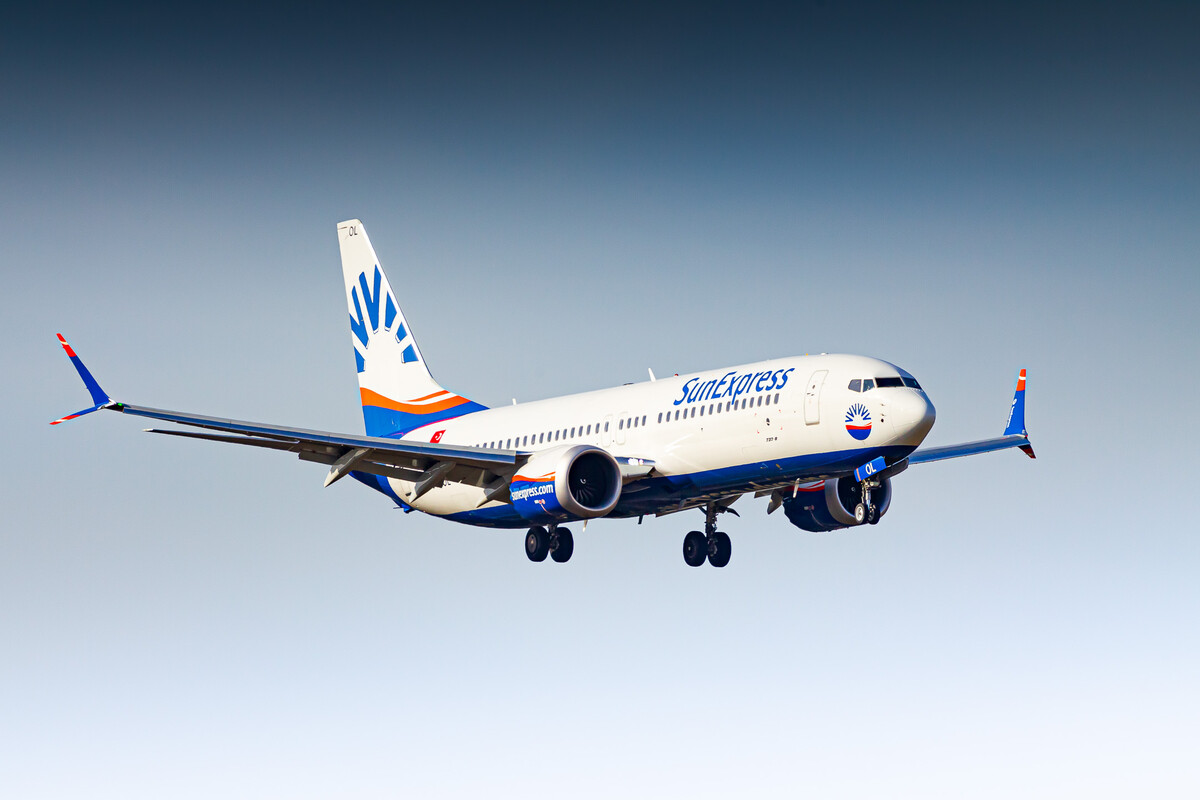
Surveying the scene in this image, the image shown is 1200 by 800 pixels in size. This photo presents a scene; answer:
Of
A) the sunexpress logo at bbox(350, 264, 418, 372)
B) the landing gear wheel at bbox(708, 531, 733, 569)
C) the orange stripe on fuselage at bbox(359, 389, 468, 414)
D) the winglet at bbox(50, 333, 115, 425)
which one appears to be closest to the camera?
the winglet at bbox(50, 333, 115, 425)

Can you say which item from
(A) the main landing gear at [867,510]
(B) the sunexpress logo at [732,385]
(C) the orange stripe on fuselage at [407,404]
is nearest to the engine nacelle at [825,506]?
(A) the main landing gear at [867,510]

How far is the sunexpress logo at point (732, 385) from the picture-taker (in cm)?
4925

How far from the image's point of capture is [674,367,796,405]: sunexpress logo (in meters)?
49.2

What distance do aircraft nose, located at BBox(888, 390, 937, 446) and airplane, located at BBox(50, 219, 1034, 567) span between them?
0.14 feet

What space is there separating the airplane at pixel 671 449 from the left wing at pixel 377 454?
0.06m

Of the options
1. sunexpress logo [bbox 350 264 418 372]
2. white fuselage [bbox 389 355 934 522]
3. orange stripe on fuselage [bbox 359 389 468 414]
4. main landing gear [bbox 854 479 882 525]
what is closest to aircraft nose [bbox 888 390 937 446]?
white fuselage [bbox 389 355 934 522]

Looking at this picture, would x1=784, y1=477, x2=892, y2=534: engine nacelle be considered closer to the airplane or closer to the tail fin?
the airplane

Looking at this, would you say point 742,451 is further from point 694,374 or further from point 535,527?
point 535,527

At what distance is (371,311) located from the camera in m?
69.1

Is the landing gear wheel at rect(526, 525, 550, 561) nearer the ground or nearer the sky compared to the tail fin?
nearer the ground

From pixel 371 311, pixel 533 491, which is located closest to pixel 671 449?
pixel 533 491

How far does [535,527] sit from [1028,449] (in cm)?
1818

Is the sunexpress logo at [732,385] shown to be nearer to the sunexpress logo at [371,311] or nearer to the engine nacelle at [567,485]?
the engine nacelle at [567,485]

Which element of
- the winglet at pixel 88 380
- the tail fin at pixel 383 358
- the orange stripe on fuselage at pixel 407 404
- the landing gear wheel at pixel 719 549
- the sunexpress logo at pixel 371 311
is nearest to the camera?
the winglet at pixel 88 380
